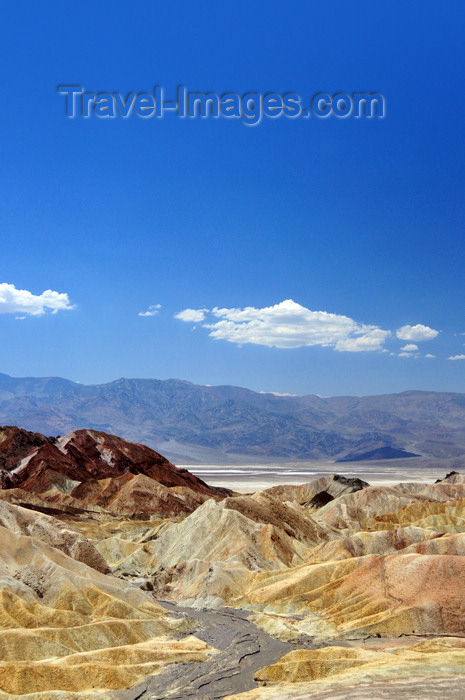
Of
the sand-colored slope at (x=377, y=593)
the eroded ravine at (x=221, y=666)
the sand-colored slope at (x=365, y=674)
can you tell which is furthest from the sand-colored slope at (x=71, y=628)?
the sand-colored slope at (x=377, y=593)

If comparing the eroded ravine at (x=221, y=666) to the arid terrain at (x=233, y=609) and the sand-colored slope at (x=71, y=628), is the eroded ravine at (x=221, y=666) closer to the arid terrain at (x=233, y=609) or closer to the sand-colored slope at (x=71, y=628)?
the arid terrain at (x=233, y=609)

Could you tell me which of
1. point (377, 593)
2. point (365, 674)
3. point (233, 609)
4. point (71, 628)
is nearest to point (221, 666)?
point (365, 674)

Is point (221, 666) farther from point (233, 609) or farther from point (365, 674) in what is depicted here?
point (233, 609)

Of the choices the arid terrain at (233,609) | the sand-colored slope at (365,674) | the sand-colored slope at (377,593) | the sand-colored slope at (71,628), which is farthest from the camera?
the sand-colored slope at (377,593)

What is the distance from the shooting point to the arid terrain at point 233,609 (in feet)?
175

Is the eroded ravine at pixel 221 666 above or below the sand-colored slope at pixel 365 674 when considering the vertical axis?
below

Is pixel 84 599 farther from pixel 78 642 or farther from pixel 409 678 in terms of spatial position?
pixel 409 678

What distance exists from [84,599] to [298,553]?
4540 cm

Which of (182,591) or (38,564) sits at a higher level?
(38,564)

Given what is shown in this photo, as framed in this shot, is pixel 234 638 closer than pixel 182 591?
Yes

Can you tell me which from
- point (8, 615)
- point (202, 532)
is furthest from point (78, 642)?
point (202, 532)

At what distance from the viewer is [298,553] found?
109 meters

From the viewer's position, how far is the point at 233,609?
3255 inches

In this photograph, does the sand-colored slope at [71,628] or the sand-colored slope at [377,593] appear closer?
the sand-colored slope at [71,628]
